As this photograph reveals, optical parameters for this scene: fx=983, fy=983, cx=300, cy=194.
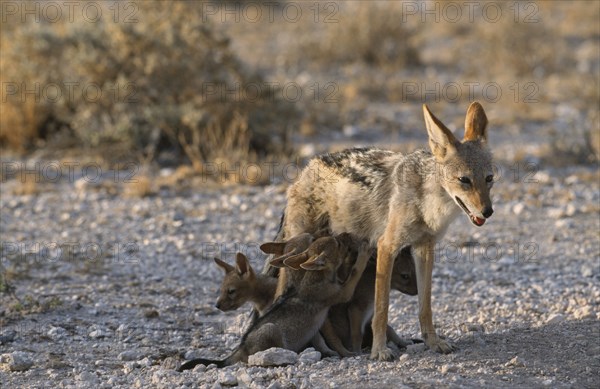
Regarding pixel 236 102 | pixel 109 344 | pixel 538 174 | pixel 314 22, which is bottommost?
pixel 109 344

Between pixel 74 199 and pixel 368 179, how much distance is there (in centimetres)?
576

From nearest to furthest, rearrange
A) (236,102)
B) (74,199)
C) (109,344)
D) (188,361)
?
1. (188,361)
2. (109,344)
3. (74,199)
4. (236,102)

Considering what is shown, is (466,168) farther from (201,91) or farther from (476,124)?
(201,91)

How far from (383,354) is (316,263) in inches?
31.5

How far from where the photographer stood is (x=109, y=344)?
292 inches

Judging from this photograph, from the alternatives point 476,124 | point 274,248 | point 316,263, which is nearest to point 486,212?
point 476,124

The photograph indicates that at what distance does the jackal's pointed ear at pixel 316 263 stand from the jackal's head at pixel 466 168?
1.07m

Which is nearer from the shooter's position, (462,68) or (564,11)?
(462,68)

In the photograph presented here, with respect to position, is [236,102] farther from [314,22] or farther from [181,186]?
[314,22]

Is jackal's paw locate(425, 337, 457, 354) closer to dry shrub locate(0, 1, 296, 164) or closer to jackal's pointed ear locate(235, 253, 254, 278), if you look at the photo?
jackal's pointed ear locate(235, 253, 254, 278)

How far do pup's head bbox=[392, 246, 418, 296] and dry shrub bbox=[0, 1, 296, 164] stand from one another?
545 cm

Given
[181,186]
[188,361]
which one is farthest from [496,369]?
[181,186]

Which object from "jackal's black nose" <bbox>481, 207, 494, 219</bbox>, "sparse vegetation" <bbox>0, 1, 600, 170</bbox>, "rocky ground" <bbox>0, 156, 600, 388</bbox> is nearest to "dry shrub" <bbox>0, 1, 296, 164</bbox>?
"sparse vegetation" <bbox>0, 1, 600, 170</bbox>

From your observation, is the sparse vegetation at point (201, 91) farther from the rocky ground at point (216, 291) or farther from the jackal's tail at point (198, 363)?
the jackal's tail at point (198, 363)
